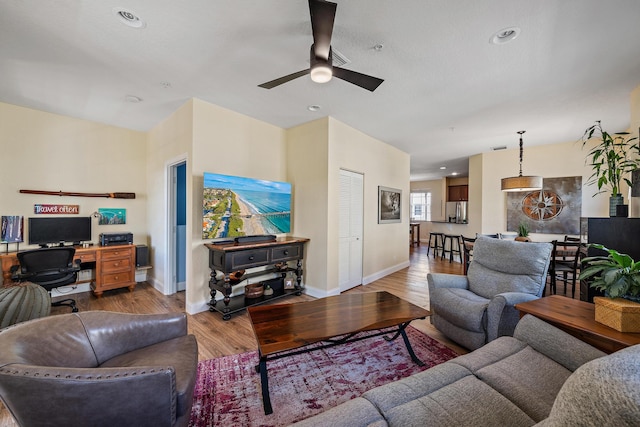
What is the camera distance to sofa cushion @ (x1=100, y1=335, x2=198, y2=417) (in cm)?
121

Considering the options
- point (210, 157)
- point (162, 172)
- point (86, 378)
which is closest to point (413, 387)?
point (86, 378)

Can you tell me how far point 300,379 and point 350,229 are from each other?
2.68 m

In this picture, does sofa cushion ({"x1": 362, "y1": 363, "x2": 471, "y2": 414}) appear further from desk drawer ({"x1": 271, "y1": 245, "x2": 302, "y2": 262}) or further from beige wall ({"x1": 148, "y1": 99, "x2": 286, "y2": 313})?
beige wall ({"x1": 148, "y1": 99, "x2": 286, "y2": 313})

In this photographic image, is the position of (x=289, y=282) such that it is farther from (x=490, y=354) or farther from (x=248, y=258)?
(x=490, y=354)

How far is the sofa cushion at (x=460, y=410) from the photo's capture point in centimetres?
100

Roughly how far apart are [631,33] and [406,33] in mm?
1759

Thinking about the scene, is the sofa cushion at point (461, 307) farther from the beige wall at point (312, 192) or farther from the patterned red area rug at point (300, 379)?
the beige wall at point (312, 192)

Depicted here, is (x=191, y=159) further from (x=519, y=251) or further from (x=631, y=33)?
(x=631, y=33)

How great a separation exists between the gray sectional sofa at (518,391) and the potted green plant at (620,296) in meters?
0.30

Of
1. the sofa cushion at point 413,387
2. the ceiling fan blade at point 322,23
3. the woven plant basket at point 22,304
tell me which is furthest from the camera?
the woven plant basket at point 22,304

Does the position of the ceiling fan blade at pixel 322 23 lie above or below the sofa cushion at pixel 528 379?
above

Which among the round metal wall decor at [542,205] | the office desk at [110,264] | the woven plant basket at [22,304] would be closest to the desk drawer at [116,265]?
the office desk at [110,264]

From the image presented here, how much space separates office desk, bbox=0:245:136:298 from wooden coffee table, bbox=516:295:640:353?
16.6ft

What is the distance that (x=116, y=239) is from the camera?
4043 millimetres
